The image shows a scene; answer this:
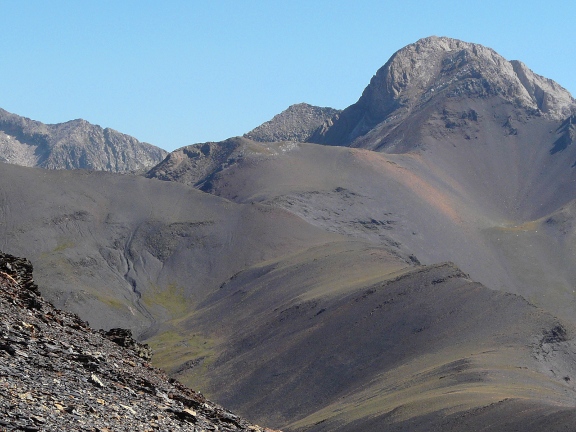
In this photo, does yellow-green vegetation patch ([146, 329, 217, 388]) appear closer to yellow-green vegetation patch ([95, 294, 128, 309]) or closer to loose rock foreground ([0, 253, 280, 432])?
yellow-green vegetation patch ([95, 294, 128, 309])

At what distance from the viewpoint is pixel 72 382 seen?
68.1ft

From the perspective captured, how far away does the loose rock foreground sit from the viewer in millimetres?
18297

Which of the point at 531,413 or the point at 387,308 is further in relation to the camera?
the point at 387,308

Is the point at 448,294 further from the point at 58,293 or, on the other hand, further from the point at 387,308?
the point at 58,293

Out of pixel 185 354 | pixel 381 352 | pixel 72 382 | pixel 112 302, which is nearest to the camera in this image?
pixel 72 382

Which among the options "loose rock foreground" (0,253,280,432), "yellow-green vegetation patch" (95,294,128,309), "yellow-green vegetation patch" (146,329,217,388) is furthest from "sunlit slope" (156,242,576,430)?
"loose rock foreground" (0,253,280,432)

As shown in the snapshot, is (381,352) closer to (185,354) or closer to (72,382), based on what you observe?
(185,354)

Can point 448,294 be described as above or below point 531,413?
above

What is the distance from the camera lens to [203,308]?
197875 mm

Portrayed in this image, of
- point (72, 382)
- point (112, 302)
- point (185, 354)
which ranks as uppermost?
point (112, 302)

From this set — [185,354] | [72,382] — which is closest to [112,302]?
[185,354]


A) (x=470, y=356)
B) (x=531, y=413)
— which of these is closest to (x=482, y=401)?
(x=531, y=413)

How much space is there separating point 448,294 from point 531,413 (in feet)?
186

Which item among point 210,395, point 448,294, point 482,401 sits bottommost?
point 210,395
